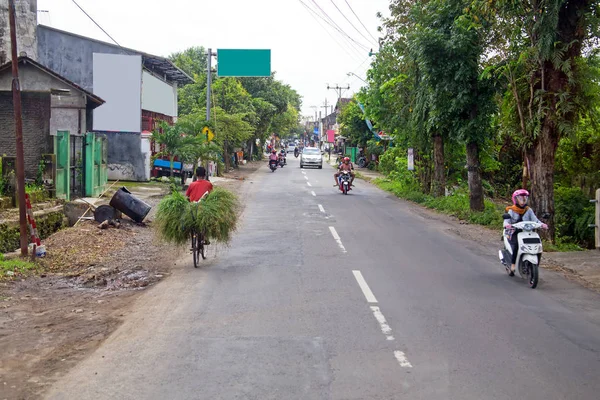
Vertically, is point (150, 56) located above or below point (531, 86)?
above

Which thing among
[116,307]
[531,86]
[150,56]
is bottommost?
[116,307]

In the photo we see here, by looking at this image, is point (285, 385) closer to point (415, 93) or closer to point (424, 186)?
point (415, 93)

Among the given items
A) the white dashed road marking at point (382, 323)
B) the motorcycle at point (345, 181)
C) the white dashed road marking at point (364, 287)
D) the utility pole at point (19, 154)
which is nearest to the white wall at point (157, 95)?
the motorcycle at point (345, 181)

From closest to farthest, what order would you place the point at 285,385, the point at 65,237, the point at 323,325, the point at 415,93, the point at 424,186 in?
1. the point at 285,385
2. the point at 323,325
3. the point at 65,237
4. the point at 415,93
5. the point at 424,186

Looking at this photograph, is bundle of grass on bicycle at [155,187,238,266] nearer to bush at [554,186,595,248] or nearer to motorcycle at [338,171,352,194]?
bush at [554,186,595,248]

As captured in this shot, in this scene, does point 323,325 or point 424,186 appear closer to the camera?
point 323,325

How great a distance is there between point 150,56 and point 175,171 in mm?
5800

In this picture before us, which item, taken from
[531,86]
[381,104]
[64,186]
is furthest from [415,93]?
[64,186]

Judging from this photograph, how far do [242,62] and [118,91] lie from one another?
630 cm

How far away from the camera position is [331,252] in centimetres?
1289

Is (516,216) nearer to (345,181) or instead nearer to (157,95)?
(345,181)

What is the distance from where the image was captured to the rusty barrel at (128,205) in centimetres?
1639

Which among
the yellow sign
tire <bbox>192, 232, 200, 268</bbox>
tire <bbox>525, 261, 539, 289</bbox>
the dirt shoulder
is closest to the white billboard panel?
the yellow sign

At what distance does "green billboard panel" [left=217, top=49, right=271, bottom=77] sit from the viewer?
30078 mm
